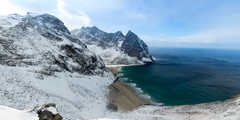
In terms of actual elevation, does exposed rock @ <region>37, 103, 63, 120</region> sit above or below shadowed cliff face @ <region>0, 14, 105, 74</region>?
below

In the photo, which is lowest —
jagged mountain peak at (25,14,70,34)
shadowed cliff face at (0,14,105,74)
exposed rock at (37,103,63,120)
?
exposed rock at (37,103,63,120)

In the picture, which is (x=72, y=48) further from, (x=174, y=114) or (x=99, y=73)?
(x=174, y=114)

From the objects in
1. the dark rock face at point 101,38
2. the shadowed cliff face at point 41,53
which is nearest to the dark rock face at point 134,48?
the dark rock face at point 101,38

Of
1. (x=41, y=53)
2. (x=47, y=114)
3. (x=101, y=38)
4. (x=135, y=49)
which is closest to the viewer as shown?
(x=47, y=114)

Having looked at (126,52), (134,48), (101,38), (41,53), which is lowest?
(41,53)

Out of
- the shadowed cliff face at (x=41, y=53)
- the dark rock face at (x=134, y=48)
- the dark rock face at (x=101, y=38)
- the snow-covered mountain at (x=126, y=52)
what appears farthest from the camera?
the dark rock face at (x=101, y=38)

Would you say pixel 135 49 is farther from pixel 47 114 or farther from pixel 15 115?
pixel 15 115

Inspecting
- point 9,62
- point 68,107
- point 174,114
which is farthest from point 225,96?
point 9,62

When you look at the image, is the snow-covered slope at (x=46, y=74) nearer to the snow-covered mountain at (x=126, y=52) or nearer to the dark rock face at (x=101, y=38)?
the snow-covered mountain at (x=126, y=52)

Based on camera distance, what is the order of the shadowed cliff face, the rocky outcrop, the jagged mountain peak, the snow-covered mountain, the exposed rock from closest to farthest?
the exposed rock
the shadowed cliff face
the jagged mountain peak
the snow-covered mountain
the rocky outcrop

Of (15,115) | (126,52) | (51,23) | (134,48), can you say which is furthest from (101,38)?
(15,115)

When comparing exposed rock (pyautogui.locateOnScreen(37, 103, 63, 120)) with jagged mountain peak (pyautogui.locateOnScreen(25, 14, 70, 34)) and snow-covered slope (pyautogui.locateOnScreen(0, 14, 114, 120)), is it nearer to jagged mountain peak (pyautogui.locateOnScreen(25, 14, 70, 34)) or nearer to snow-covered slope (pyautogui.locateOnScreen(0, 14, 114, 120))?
snow-covered slope (pyautogui.locateOnScreen(0, 14, 114, 120))

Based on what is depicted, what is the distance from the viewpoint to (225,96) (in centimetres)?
3725

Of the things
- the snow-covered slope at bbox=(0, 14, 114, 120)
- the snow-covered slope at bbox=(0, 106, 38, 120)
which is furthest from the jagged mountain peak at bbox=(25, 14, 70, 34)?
the snow-covered slope at bbox=(0, 106, 38, 120)
